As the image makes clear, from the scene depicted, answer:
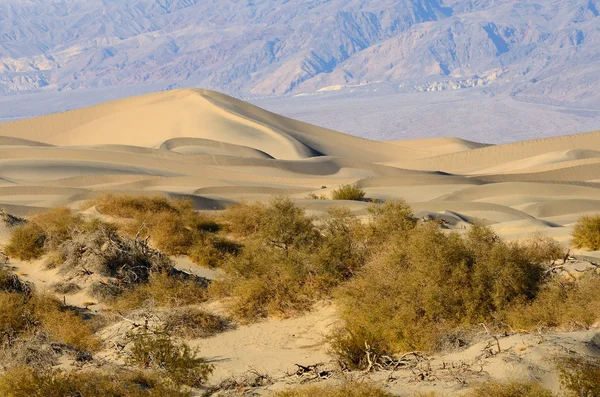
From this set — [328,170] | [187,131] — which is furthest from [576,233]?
[187,131]

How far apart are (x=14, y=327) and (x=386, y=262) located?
6287mm

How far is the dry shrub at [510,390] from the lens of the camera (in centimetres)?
840

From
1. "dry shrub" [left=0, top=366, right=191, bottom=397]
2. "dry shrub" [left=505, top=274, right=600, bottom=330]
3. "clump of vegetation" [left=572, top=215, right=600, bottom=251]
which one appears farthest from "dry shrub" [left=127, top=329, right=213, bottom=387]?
"clump of vegetation" [left=572, top=215, right=600, bottom=251]

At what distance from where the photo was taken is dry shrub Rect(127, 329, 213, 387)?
1063 cm

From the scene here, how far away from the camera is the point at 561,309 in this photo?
12.0 metres

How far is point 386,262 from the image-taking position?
543 inches

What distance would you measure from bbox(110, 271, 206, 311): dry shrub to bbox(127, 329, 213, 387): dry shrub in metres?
3.57

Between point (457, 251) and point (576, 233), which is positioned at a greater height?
point (457, 251)

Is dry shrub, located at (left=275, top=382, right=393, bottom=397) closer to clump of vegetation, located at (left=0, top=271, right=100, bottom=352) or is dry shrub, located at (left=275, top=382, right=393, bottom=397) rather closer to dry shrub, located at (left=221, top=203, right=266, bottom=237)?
clump of vegetation, located at (left=0, top=271, right=100, bottom=352)

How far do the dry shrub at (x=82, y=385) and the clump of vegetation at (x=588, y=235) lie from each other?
466 inches

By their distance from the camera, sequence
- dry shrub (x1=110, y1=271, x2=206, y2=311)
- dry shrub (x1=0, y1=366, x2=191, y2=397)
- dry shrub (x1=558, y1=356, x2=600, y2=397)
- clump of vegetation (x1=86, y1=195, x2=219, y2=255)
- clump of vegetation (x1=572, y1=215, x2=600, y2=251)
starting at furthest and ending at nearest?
clump of vegetation (x1=86, y1=195, x2=219, y2=255)
clump of vegetation (x1=572, y1=215, x2=600, y2=251)
dry shrub (x1=110, y1=271, x2=206, y2=311)
dry shrub (x1=0, y1=366, x2=191, y2=397)
dry shrub (x1=558, y1=356, x2=600, y2=397)

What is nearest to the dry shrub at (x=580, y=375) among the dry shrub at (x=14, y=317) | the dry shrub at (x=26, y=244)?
the dry shrub at (x=14, y=317)

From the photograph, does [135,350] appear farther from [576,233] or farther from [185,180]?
[185,180]

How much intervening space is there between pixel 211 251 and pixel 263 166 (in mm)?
32428
